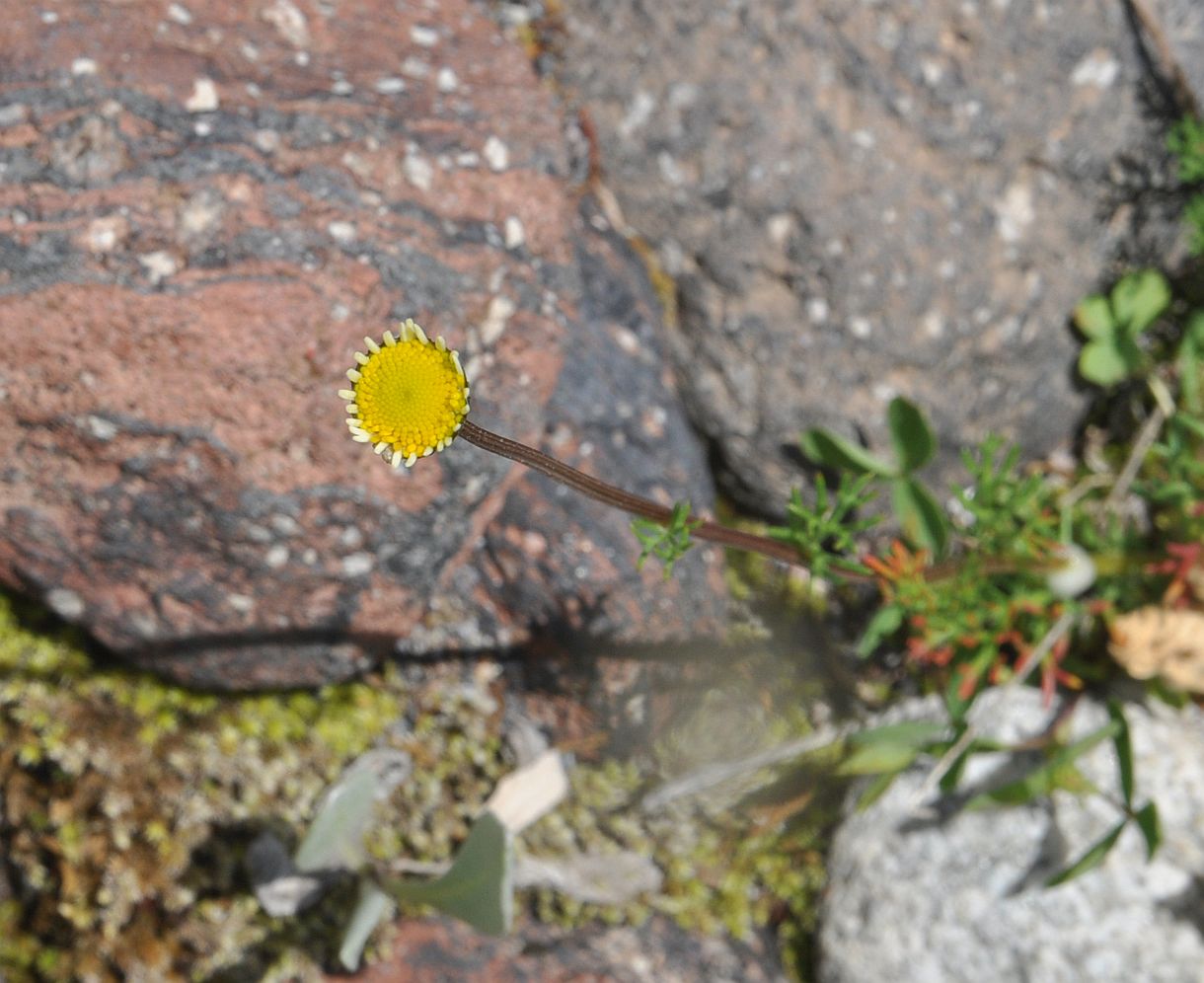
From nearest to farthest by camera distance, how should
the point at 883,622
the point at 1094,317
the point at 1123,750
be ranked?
the point at 883,622, the point at 1123,750, the point at 1094,317

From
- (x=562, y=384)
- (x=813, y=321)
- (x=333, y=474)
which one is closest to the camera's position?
(x=333, y=474)

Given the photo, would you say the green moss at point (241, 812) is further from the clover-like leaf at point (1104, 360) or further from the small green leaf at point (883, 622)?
the clover-like leaf at point (1104, 360)

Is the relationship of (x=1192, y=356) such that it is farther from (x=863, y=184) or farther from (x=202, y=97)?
(x=202, y=97)

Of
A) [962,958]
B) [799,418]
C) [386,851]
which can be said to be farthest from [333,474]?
[962,958]

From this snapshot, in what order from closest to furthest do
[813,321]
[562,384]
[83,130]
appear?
[83,130] < [562,384] < [813,321]

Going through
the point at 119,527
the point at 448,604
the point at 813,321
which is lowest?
the point at 448,604

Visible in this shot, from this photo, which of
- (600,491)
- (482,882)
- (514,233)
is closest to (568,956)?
(482,882)

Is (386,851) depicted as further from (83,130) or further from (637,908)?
(83,130)

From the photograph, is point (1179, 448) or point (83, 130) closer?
point (83, 130)
